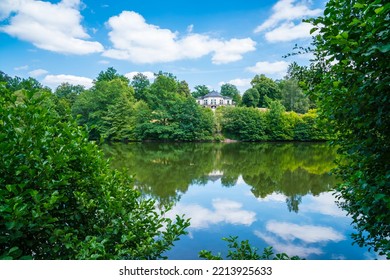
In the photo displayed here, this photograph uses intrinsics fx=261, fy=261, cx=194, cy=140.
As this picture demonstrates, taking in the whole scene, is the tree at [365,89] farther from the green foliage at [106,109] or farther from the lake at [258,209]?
Result: the green foliage at [106,109]

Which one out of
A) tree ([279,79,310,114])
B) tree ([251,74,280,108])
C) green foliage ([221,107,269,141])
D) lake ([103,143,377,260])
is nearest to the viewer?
lake ([103,143,377,260])

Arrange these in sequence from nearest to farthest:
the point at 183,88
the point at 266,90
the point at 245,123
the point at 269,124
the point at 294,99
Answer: the point at 245,123 < the point at 269,124 < the point at 294,99 < the point at 266,90 < the point at 183,88

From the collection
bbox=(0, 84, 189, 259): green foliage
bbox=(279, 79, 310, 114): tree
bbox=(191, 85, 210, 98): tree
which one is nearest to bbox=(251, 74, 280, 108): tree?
bbox=(279, 79, 310, 114): tree

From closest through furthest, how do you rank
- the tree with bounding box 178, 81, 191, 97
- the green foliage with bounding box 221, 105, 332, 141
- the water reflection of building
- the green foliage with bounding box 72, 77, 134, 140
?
the water reflection of building → the green foliage with bounding box 72, 77, 134, 140 → the green foliage with bounding box 221, 105, 332, 141 → the tree with bounding box 178, 81, 191, 97

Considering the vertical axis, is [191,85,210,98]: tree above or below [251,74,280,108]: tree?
above

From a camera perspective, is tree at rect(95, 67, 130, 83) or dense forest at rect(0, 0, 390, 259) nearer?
dense forest at rect(0, 0, 390, 259)

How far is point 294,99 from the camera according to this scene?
37094 millimetres

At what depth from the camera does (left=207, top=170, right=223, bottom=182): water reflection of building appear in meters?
11.3

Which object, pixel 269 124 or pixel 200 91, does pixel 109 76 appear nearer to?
pixel 200 91

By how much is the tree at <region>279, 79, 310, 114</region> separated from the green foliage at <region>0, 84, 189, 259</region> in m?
36.3

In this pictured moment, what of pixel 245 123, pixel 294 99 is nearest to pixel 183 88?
pixel 245 123

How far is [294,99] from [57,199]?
38.9m

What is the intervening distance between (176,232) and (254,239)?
3.68 meters

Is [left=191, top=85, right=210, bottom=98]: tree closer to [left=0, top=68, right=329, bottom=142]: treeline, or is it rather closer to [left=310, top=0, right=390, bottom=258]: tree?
[left=0, top=68, right=329, bottom=142]: treeline
